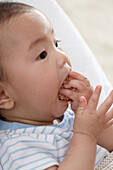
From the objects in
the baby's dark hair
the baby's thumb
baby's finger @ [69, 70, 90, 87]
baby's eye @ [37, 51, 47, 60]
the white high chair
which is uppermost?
the baby's dark hair

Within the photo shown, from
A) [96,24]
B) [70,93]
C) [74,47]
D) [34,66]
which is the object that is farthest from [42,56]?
[96,24]

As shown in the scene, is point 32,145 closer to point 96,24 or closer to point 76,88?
point 76,88

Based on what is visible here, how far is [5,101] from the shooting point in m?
0.80

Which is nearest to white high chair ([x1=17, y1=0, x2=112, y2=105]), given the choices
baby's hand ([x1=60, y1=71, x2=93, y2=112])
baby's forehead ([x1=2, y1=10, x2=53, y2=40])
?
baby's hand ([x1=60, y1=71, x2=93, y2=112])

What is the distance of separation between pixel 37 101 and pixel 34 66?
0.10m

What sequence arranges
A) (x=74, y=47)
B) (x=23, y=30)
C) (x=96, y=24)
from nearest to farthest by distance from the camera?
(x=23, y=30) → (x=74, y=47) → (x=96, y=24)

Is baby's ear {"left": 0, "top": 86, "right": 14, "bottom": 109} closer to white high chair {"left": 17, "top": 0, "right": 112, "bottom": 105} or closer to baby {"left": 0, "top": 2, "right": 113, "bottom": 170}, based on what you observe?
baby {"left": 0, "top": 2, "right": 113, "bottom": 170}

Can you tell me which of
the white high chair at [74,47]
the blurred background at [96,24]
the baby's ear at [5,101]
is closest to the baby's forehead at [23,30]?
the baby's ear at [5,101]

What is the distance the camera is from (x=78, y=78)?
33.7 inches

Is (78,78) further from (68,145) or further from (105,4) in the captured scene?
(105,4)

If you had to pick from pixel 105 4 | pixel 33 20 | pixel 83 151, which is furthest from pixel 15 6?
pixel 105 4

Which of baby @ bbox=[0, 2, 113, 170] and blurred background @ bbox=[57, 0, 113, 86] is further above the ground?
baby @ bbox=[0, 2, 113, 170]

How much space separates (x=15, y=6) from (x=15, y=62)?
164 mm

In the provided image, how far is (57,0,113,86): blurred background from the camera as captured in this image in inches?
80.4
